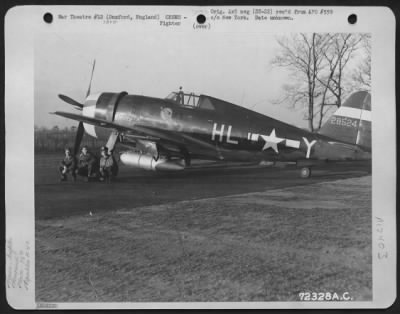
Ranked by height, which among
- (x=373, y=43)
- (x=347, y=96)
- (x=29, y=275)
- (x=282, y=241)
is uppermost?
(x=373, y=43)

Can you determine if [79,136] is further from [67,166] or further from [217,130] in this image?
[217,130]

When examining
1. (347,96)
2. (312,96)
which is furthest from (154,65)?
(347,96)

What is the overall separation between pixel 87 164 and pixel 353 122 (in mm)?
1850

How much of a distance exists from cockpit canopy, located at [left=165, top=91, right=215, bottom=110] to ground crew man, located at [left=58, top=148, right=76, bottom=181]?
0.80 m

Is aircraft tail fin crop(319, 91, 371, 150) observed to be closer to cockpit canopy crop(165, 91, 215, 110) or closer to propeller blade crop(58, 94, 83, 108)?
cockpit canopy crop(165, 91, 215, 110)

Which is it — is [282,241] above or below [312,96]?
below

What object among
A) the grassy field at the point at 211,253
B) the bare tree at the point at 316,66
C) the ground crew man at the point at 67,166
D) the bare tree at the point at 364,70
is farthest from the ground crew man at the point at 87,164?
the bare tree at the point at 364,70

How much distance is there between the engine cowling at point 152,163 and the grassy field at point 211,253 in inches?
16.0

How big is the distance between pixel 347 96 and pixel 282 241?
3.42ft

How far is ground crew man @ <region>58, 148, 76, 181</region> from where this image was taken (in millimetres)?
2297

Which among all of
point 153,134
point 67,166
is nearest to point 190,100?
point 153,134

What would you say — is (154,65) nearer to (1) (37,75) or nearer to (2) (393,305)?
(1) (37,75)

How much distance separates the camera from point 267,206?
2.21m

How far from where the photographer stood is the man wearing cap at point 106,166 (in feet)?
7.79
